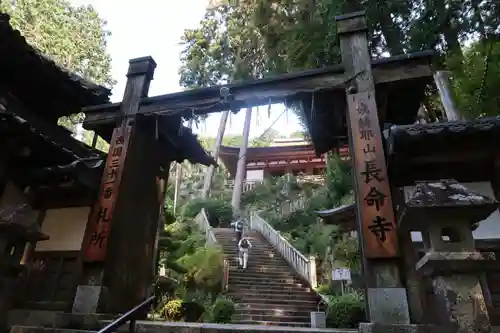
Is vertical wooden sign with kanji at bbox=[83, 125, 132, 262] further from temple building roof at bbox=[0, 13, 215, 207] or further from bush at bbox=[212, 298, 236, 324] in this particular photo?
bush at bbox=[212, 298, 236, 324]

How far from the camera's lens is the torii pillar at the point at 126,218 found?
6.48 metres

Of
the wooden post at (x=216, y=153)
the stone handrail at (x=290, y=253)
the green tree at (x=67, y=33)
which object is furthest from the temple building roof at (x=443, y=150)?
the wooden post at (x=216, y=153)

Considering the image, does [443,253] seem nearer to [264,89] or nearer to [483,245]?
[483,245]

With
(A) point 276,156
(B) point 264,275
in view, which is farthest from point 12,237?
(A) point 276,156

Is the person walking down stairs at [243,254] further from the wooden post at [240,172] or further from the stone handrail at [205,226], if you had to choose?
the wooden post at [240,172]

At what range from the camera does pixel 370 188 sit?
569cm

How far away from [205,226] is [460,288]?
62.3 feet

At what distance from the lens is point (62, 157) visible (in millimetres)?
8180

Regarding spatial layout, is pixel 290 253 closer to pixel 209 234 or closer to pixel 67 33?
pixel 209 234

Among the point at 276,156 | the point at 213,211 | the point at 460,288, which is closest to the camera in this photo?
the point at 460,288

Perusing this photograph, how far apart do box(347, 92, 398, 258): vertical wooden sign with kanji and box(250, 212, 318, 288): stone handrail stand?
10.0 m

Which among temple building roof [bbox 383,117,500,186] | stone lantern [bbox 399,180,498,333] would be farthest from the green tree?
stone lantern [bbox 399,180,498,333]

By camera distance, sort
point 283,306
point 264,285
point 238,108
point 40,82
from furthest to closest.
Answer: point 264,285
point 283,306
point 40,82
point 238,108

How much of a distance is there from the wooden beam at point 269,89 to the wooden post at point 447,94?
3.59 m
